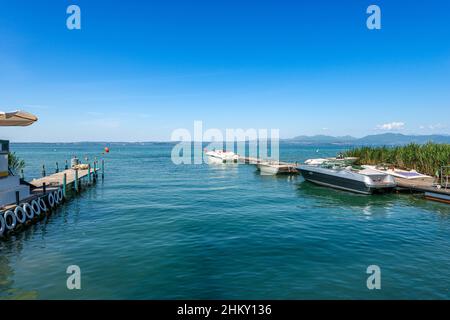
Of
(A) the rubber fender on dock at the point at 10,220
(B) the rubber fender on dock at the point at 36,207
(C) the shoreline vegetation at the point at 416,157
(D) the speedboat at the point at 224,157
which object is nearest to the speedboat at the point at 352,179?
(C) the shoreline vegetation at the point at 416,157

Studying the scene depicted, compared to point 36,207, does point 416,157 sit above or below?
above

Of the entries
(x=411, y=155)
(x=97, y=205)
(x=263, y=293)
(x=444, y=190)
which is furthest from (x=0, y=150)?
(x=411, y=155)

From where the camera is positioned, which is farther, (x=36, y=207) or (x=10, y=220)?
(x=36, y=207)

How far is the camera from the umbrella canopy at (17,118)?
54.9ft

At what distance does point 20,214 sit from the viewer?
18.4 metres

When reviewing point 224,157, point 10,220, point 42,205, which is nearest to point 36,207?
point 42,205

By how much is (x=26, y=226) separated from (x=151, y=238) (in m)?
9.48

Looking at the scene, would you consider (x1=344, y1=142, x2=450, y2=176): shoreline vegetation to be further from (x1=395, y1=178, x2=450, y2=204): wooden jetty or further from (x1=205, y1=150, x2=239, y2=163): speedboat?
(x1=205, y1=150, x2=239, y2=163): speedboat

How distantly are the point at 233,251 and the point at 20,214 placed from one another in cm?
1453

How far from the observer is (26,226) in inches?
738

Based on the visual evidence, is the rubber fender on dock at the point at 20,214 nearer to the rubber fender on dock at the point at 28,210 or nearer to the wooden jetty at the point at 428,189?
the rubber fender on dock at the point at 28,210

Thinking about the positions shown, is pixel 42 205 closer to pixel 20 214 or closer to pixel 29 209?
pixel 29 209

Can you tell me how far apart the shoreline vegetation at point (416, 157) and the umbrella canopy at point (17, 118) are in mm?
36512
